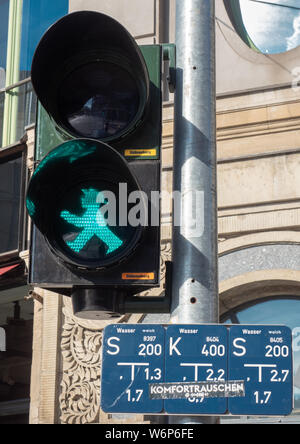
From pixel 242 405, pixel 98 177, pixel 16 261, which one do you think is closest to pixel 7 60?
pixel 16 261

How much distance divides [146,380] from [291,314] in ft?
22.7

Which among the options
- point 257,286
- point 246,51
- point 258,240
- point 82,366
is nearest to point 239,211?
point 258,240

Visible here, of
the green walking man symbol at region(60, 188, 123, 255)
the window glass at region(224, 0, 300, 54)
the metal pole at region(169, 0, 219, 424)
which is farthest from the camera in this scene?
the window glass at region(224, 0, 300, 54)

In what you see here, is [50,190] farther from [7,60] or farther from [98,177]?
[7,60]

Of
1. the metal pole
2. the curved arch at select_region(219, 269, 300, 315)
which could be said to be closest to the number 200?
the metal pole

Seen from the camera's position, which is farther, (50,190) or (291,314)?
(291,314)

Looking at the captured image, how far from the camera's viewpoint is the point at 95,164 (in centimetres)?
405

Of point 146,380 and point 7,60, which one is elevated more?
point 7,60

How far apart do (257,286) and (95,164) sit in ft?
20.9

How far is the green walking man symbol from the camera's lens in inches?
155

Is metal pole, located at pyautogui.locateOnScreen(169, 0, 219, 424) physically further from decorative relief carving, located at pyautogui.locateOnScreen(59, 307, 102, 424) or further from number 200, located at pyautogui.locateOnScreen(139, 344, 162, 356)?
decorative relief carving, located at pyautogui.locateOnScreen(59, 307, 102, 424)

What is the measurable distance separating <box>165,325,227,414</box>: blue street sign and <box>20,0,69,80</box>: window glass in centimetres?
1120

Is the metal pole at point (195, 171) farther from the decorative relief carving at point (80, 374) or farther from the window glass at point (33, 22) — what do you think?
the window glass at point (33, 22)

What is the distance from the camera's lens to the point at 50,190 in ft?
13.2
